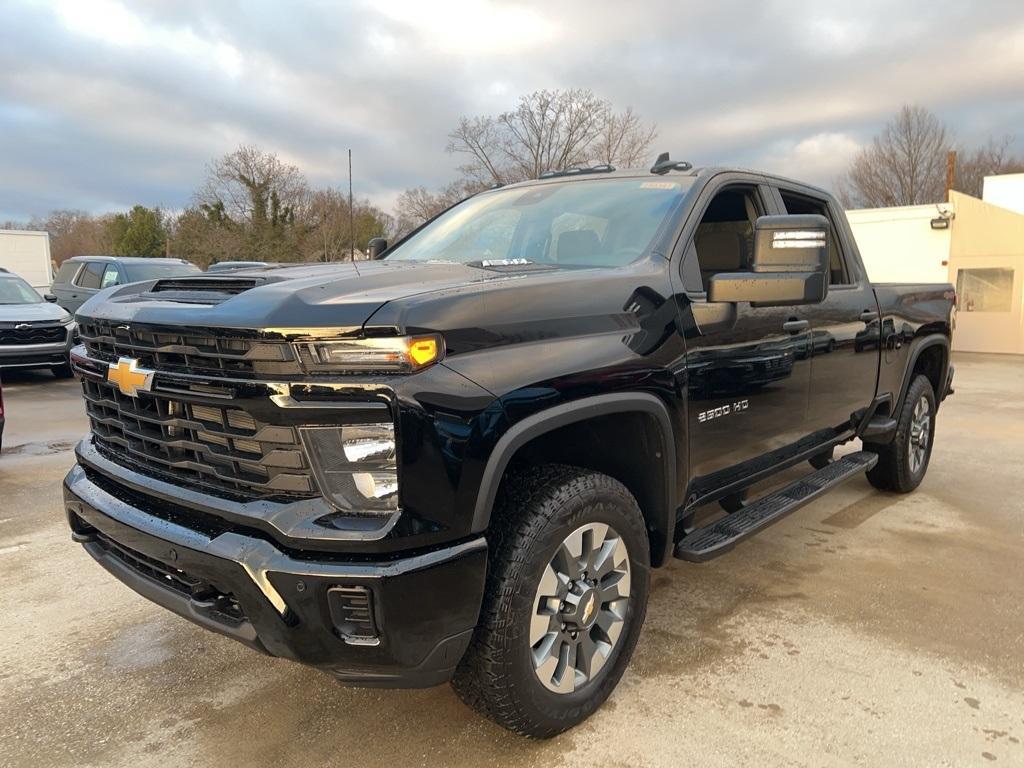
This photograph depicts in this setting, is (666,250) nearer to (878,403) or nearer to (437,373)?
(437,373)

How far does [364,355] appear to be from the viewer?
6.36ft

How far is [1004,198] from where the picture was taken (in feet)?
101

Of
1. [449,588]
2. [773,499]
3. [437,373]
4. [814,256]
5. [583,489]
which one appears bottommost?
[773,499]

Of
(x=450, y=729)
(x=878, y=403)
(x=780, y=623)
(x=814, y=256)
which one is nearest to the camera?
(x=450, y=729)

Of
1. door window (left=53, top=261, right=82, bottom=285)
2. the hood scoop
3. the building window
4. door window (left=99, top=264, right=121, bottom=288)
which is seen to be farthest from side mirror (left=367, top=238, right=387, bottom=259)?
the building window

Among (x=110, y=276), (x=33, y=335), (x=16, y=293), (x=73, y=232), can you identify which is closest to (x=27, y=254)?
(x=110, y=276)

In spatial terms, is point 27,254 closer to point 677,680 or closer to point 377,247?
point 377,247

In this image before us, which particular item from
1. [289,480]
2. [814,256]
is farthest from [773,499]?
[289,480]

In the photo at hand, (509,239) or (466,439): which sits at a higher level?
(509,239)

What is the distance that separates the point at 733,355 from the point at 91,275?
45.2 ft

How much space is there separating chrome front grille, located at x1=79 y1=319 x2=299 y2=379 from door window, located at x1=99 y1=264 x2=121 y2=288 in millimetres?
11819

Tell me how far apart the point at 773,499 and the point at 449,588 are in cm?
216

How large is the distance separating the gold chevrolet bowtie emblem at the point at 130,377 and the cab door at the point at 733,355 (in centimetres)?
182

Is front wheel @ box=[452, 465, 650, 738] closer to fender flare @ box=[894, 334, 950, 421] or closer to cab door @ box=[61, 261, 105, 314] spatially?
fender flare @ box=[894, 334, 950, 421]
